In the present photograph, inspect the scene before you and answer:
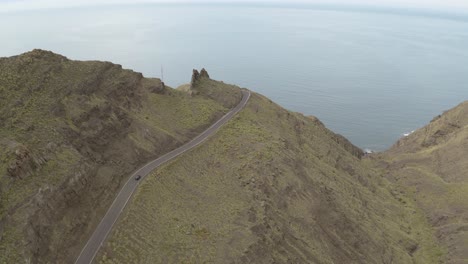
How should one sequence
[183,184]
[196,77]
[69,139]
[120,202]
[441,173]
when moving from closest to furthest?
[120,202] → [69,139] → [183,184] → [196,77] → [441,173]

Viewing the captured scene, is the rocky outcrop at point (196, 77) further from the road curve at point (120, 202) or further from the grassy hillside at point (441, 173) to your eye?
the grassy hillside at point (441, 173)

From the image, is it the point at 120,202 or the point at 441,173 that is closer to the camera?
the point at 120,202

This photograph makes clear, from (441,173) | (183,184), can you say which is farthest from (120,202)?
(441,173)

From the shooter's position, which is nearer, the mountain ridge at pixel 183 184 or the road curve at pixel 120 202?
the road curve at pixel 120 202

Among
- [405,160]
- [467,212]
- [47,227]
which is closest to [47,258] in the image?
[47,227]

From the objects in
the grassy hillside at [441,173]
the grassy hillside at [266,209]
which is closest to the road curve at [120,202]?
the grassy hillside at [266,209]

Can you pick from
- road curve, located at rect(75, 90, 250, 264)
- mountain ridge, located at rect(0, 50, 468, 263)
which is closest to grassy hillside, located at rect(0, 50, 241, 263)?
mountain ridge, located at rect(0, 50, 468, 263)

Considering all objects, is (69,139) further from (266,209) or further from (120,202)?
(266,209)

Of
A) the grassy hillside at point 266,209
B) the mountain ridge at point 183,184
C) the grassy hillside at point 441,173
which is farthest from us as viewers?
the grassy hillside at point 441,173

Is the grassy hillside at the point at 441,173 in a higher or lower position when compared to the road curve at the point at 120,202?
lower
